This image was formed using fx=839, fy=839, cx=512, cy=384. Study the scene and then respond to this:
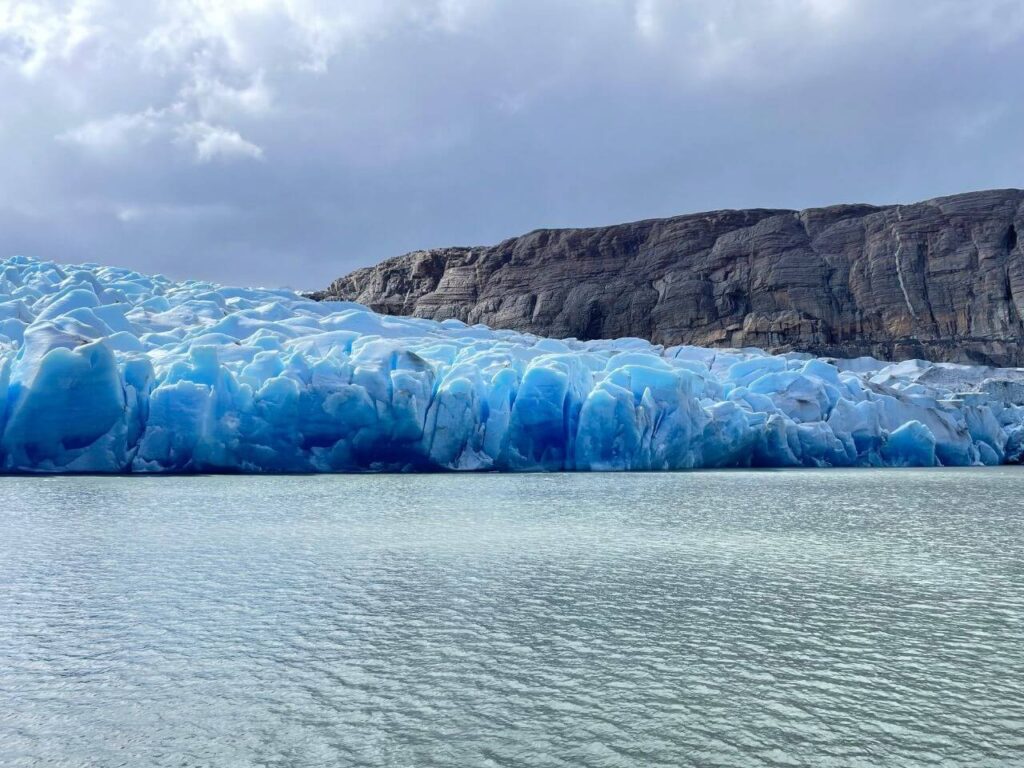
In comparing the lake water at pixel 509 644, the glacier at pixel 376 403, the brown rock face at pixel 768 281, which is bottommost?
the lake water at pixel 509 644

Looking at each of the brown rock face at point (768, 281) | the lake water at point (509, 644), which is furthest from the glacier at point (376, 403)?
the brown rock face at point (768, 281)

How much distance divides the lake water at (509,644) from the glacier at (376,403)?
8.27 m

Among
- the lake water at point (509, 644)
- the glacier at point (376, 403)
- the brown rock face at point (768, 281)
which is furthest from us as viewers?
the brown rock face at point (768, 281)

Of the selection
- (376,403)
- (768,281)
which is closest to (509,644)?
(376,403)

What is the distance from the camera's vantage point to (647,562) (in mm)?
6145

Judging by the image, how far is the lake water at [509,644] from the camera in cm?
278

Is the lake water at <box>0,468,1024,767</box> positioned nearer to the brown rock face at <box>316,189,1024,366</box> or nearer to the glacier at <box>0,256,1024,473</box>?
the glacier at <box>0,256,1024,473</box>

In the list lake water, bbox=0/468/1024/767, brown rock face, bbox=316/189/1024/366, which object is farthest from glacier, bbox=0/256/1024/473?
brown rock face, bbox=316/189/1024/366

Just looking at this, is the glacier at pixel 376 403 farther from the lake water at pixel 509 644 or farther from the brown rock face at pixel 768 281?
the brown rock face at pixel 768 281

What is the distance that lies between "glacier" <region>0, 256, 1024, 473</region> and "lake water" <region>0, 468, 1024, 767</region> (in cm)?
827

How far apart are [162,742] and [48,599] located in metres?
2.59

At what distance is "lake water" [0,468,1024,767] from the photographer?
109 inches

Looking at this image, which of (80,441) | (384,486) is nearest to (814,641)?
(384,486)

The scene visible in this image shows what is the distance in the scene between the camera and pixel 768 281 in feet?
138
